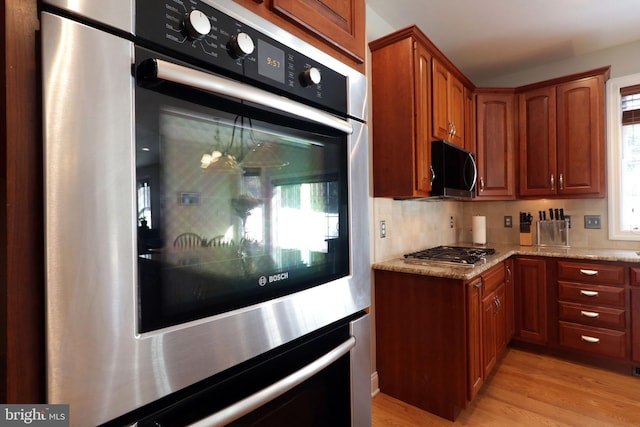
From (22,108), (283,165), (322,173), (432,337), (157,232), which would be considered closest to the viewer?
(22,108)

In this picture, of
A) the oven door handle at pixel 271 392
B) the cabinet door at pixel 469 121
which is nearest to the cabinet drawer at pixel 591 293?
the cabinet door at pixel 469 121

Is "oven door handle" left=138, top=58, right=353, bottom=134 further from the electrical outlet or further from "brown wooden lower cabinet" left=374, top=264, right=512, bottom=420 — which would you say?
the electrical outlet

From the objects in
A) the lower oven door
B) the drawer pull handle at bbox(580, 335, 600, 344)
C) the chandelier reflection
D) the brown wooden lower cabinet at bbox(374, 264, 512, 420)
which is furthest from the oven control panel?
Result: the drawer pull handle at bbox(580, 335, 600, 344)

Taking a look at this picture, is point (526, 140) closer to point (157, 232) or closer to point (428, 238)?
point (428, 238)

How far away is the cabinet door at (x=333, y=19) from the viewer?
2.58 ft

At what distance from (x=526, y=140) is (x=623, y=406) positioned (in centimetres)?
212

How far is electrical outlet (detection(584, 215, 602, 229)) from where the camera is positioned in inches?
114

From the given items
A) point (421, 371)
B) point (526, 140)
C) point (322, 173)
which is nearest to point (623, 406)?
point (421, 371)

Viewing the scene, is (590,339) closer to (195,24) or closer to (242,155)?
(242,155)

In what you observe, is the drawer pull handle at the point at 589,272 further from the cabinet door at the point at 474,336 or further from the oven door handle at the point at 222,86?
the oven door handle at the point at 222,86

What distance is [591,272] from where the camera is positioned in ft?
8.07

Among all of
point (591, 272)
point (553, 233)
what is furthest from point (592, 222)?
point (591, 272)

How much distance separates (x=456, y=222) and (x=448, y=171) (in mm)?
1415

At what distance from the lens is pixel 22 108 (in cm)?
43
